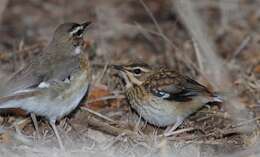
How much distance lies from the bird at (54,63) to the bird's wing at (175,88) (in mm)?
932

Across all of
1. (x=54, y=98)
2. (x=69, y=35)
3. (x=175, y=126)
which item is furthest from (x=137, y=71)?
(x=54, y=98)

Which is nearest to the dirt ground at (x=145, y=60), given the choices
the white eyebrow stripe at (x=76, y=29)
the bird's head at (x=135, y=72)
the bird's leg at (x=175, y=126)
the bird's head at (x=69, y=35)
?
the bird's leg at (x=175, y=126)

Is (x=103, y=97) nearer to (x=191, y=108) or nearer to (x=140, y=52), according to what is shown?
(x=191, y=108)

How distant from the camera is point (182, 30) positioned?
12633 millimetres

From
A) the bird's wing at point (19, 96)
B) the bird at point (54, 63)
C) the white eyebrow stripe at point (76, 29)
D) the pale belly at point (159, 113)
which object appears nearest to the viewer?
the bird's wing at point (19, 96)

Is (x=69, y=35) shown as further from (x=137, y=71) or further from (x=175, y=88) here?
(x=175, y=88)

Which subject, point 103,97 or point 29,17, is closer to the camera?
point 103,97

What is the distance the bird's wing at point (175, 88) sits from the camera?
30.2 ft

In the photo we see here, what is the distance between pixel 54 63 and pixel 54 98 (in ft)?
1.47

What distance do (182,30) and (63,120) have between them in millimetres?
3777

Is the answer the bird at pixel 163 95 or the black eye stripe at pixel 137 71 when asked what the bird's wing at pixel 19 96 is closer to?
the bird at pixel 163 95

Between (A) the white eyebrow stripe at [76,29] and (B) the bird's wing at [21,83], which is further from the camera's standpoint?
(A) the white eyebrow stripe at [76,29]

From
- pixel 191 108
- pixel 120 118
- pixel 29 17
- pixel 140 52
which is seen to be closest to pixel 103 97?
pixel 120 118

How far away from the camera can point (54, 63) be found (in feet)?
29.7
